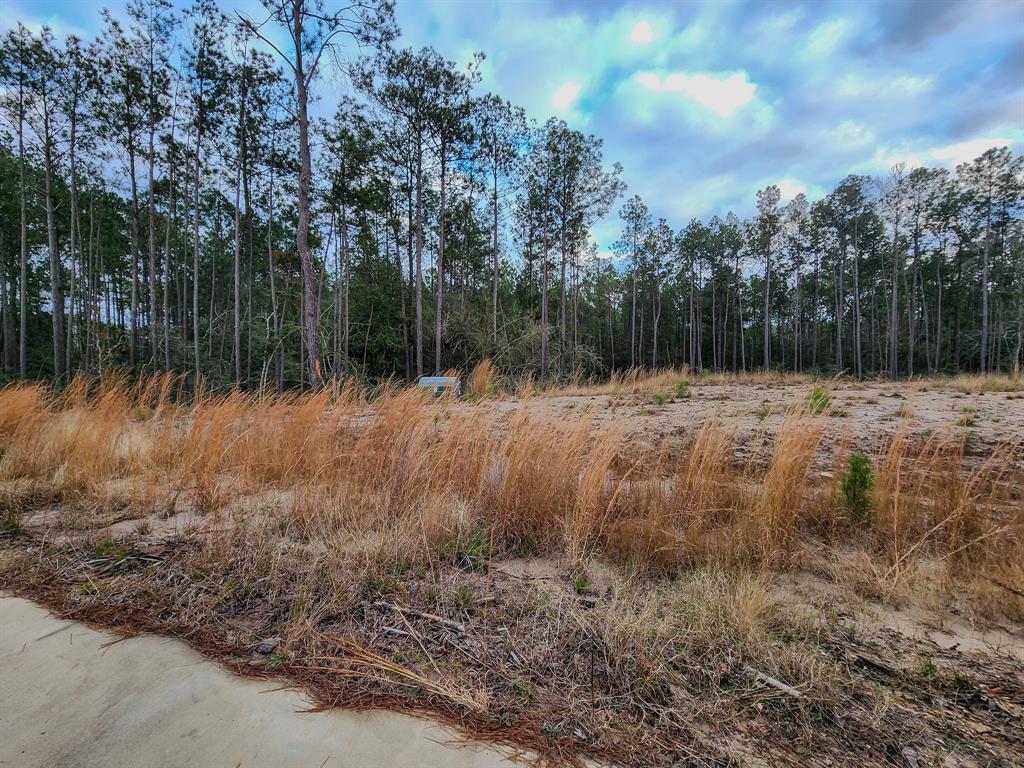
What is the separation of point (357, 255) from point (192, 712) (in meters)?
24.1

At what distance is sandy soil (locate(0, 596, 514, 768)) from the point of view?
1.12 metres

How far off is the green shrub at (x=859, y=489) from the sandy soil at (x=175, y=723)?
2712mm

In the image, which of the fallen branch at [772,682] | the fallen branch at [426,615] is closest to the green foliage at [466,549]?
the fallen branch at [426,615]

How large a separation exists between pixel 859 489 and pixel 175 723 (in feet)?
12.0

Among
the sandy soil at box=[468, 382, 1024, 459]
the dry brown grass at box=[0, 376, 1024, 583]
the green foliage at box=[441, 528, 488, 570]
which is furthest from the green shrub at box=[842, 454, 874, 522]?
the green foliage at box=[441, 528, 488, 570]

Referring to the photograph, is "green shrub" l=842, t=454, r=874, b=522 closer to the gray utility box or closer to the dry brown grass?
the dry brown grass

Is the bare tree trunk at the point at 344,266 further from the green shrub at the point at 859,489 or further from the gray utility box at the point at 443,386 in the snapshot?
the green shrub at the point at 859,489

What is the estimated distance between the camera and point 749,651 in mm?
1520

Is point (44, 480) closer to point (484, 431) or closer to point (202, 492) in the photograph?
point (202, 492)

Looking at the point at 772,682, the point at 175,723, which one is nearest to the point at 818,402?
the point at 772,682

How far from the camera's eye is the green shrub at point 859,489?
2525 millimetres

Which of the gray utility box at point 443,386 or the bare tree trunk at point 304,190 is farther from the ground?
the bare tree trunk at point 304,190

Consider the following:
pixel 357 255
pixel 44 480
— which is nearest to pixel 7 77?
pixel 357 255

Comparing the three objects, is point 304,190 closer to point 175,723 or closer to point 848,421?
point 175,723
